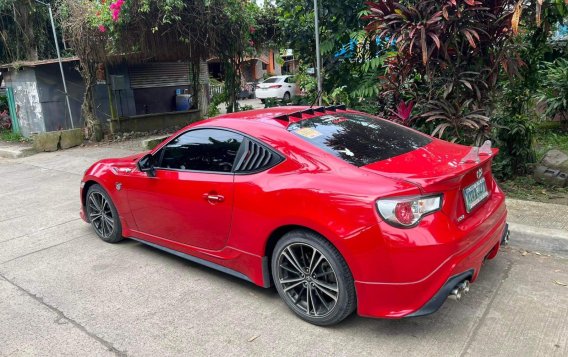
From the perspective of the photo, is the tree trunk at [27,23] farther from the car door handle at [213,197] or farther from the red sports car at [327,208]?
the car door handle at [213,197]

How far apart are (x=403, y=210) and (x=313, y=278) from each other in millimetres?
804

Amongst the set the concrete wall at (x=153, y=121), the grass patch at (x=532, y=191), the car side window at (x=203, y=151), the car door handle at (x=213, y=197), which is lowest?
the grass patch at (x=532, y=191)

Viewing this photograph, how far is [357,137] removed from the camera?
3471mm

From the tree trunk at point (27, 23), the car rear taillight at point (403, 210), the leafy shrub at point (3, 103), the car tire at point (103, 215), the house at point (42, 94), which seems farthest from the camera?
the leafy shrub at point (3, 103)

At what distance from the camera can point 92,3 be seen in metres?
9.99

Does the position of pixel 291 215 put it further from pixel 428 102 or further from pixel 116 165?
pixel 428 102

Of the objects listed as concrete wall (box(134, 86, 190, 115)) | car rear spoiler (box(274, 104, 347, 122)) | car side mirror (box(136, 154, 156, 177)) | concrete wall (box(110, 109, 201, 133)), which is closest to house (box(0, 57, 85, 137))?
concrete wall (box(110, 109, 201, 133))

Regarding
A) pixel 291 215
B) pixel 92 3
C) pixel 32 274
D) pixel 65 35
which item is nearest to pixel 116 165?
pixel 32 274

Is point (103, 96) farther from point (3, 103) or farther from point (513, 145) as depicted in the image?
point (513, 145)

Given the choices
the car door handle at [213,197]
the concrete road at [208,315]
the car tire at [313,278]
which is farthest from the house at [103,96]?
the car tire at [313,278]

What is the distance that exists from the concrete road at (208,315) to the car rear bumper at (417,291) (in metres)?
0.28

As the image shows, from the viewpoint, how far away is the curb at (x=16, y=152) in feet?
36.6

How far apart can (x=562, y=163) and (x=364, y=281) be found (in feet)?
13.5

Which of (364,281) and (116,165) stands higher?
(116,165)
